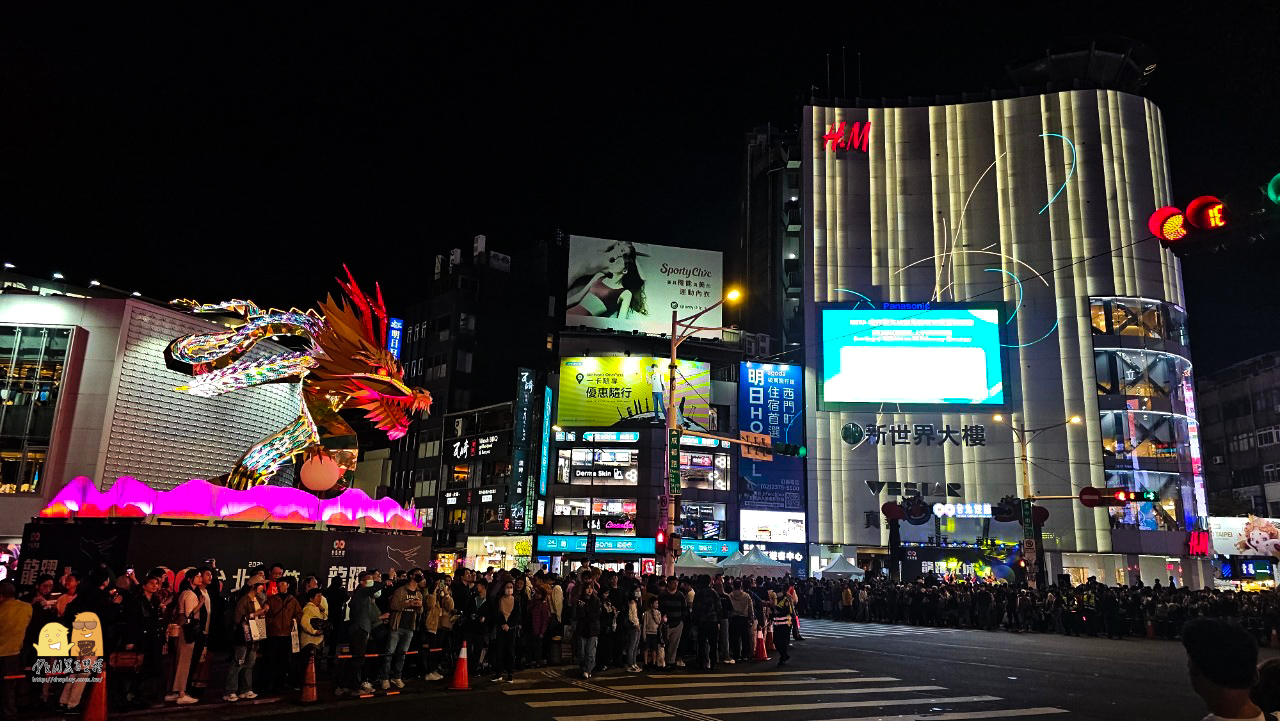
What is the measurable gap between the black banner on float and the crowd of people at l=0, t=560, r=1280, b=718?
1288 mm

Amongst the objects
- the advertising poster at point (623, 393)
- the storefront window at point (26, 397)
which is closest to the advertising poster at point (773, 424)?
the advertising poster at point (623, 393)

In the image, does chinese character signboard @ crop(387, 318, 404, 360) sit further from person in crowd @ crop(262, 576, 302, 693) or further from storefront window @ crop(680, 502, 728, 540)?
person in crowd @ crop(262, 576, 302, 693)

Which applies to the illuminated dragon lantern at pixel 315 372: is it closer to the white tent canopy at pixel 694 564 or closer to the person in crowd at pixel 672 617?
the person in crowd at pixel 672 617

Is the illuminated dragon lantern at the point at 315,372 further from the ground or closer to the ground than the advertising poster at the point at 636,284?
closer to the ground

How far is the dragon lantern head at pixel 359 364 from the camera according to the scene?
2363cm

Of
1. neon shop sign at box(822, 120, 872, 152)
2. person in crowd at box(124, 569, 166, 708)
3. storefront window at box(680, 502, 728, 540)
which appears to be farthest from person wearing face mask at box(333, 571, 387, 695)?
neon shop sign at box(822, 120, 872, 152)

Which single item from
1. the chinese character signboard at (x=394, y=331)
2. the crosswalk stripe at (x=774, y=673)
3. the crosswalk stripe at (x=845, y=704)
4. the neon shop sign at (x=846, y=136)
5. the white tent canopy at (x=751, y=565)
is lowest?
the crosswalk stripe at (x=774, y=673)

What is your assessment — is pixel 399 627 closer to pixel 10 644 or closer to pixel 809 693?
pixel 10 644

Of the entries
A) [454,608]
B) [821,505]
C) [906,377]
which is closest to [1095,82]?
[906,377]

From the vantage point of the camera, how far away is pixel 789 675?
53.9 feet

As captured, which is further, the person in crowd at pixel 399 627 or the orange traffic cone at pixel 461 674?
the orange traffic cone at pixel 461 674

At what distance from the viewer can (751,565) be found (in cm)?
3666

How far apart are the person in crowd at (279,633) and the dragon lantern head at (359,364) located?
37.4 feet

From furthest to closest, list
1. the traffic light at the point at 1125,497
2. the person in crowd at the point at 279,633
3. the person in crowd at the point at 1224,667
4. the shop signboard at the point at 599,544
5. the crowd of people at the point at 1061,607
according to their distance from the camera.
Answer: the shop signboard at the point at 599,544
the traffic light at the point at 1125,497
the crowd of people at the point at 1061,607
the person in crowd at the point at 279,633
the person in crowd at the point at 1224,667
